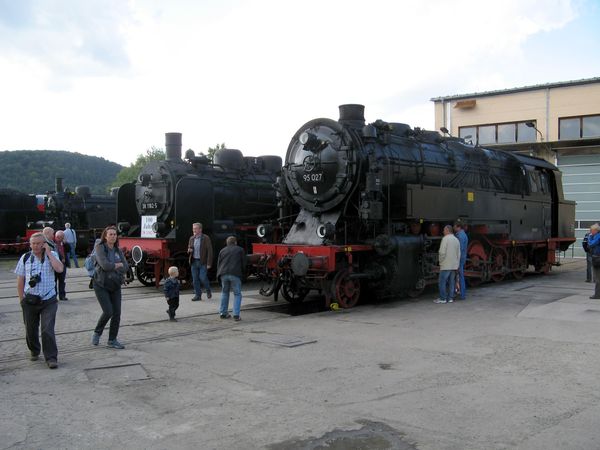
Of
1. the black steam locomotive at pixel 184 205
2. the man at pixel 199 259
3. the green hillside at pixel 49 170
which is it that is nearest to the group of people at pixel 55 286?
the man at pixel 199 259

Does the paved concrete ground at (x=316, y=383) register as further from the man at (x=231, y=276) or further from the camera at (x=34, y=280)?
the camera at (x=34, y=280)

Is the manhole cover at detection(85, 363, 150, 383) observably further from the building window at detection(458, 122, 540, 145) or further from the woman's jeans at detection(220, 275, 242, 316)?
the building window at detection(458, 122, 540, 145)

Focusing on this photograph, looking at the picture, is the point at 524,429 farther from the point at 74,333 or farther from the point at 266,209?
the point at 266,209

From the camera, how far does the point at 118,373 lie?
6.53 meters

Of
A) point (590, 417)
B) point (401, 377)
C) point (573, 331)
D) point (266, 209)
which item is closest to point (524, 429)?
point (590, 417)

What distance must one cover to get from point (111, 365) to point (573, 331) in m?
6.46

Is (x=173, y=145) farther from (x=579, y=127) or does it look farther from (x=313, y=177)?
(x=579, y=127)

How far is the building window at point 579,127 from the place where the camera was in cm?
2548

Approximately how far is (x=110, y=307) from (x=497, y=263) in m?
10.6

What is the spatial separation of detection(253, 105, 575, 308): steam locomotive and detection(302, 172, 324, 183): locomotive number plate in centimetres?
2

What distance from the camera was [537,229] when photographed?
1677 cm

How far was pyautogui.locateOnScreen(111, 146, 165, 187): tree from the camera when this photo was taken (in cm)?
8456

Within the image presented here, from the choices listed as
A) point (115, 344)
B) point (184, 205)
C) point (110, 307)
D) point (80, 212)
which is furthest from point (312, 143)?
point (80, 212)

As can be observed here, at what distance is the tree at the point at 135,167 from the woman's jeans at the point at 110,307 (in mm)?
76363
